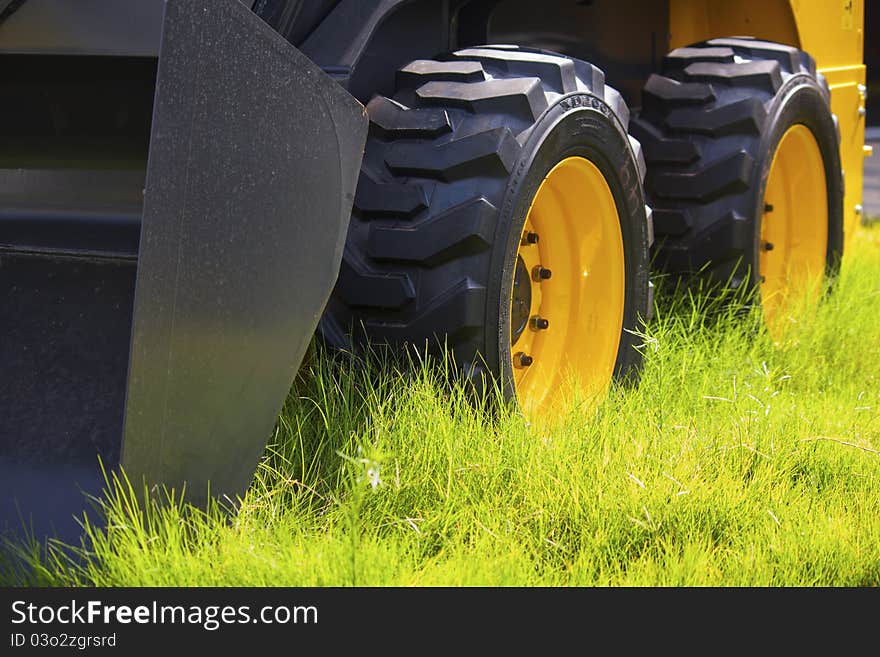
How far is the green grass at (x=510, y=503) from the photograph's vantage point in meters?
1.98

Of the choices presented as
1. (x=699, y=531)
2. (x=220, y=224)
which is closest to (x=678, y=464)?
(x=699, y=531)

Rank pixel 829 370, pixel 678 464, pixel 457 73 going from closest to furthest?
1. pixel 678 464
2. pixel 457 73
3. pixel 829 370

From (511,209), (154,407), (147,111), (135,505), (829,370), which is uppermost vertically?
(147,111)

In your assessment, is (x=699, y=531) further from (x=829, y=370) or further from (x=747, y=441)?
(x=829, y=370)

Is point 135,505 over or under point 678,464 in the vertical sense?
over

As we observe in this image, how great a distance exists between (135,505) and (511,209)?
0.95 meters

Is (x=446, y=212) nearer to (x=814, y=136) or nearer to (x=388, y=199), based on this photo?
(x=388, y=199)

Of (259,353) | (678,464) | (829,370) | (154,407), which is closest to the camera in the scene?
(154,407)

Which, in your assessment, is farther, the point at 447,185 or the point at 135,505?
the point at 447,185

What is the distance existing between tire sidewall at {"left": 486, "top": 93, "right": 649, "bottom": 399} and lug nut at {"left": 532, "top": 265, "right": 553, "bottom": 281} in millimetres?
197

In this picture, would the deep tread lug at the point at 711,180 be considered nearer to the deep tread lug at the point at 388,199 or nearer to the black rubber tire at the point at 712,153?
the black rubber tire at the point at 712,153

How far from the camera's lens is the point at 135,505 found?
6.39ft

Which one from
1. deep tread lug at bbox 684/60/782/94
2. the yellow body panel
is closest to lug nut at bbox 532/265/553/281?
deep tread lug at bbox 684/60/782/94

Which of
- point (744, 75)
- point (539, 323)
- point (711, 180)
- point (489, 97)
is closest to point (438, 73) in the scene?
point (489, 97)
